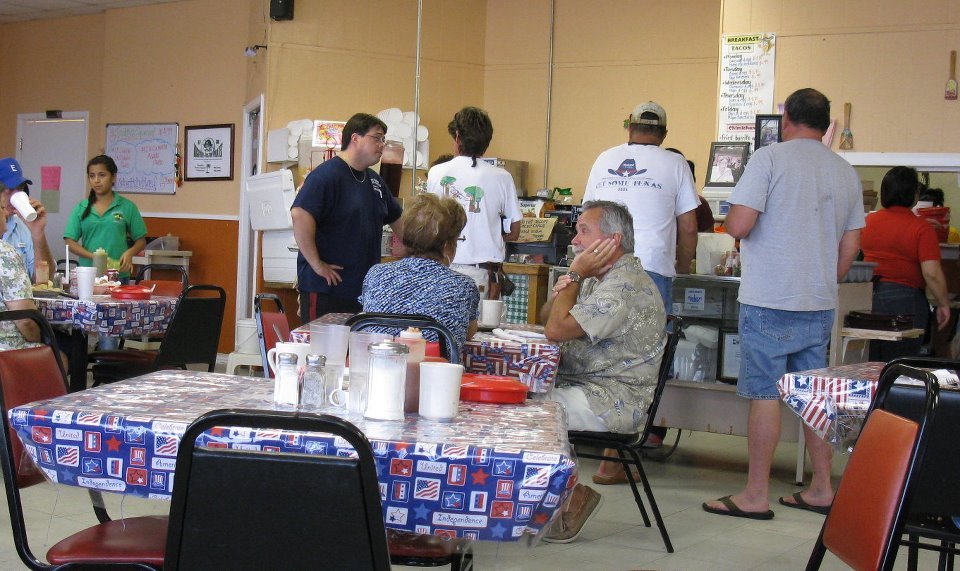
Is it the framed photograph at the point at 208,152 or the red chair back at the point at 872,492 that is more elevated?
the framed photograph at the point at 208,152

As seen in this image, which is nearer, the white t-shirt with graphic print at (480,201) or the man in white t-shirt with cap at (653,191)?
the man in white t-shirt with cap at (653,191)

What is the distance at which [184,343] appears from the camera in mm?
4984

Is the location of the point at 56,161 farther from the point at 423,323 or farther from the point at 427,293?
the point at 423,323

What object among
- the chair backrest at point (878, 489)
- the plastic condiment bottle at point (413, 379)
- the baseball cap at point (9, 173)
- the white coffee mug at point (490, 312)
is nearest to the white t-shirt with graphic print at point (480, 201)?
the white coffee mug at point (490, 312)

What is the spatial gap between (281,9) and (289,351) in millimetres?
6364

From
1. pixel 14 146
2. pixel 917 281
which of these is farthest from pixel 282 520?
pixel 14 146

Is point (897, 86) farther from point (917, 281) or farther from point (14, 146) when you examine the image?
point (14, 146)

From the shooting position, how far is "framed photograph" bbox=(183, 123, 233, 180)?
31.1 ft

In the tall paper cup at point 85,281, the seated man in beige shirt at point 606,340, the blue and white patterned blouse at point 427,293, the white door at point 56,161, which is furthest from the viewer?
the white door at point 56,161

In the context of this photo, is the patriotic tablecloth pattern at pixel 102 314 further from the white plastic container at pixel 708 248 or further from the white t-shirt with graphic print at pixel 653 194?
the white plastic container at pixel 708 248

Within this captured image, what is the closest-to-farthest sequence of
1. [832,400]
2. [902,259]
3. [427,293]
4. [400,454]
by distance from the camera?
[400,454] → [832,400] → [427,293] → [902,259]

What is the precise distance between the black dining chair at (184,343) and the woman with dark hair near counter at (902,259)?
3625 mm

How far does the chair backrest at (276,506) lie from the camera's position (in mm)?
1497

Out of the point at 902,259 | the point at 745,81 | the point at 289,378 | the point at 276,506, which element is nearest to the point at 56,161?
the point at 745,81
